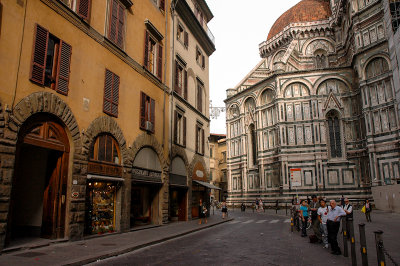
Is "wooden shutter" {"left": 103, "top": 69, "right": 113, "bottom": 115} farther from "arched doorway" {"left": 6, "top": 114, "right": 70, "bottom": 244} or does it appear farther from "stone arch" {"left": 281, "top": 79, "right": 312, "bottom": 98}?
"stone arch" {"left": 281, "top": 79, "right": 312, "bottom": 98}

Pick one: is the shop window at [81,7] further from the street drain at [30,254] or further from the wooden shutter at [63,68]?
the street drain at [30,254]

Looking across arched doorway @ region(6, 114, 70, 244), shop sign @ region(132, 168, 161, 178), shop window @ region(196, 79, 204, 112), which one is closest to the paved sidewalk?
arched doorway @ region(6, 114, 70, 244)

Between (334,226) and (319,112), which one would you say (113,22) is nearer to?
(334,226)

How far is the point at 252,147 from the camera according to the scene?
46.6m

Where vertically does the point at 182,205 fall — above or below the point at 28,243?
above

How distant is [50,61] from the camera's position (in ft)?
35.1

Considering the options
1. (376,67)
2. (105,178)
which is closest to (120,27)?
(105,178)

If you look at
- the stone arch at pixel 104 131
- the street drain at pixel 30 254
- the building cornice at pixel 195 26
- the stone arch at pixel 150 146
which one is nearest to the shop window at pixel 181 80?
the building cornice at pixel 195 26

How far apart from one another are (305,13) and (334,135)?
71.5 ft

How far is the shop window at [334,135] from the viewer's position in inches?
1500

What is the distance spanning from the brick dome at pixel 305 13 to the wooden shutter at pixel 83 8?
141ft

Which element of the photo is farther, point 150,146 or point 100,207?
point 150,146

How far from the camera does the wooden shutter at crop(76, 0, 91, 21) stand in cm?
1195

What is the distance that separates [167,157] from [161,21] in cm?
842
